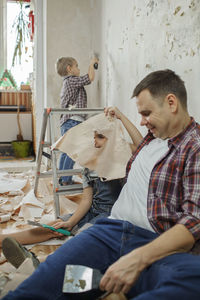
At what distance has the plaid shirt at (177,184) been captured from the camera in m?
1.05

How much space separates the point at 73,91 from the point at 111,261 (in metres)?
2.13

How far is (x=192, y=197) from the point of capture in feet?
3.40

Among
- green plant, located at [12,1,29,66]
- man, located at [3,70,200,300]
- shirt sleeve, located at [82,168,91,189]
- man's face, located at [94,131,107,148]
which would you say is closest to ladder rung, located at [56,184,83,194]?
shirt sleeve, located at [82,168,91,189]

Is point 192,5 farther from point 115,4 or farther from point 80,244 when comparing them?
point 115,4

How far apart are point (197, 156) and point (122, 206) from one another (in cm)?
39

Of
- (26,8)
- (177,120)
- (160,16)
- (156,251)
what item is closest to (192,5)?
(160,16)

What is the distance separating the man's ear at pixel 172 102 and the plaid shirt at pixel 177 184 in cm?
8

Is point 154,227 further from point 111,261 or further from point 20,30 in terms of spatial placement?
point 20,30

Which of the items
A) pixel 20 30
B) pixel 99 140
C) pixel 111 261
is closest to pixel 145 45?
pixel 99 140

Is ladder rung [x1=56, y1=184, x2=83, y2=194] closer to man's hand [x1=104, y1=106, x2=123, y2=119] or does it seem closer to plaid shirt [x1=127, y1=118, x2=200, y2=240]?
man's hand [x1=104, y1=106, x2=123, y2=119]

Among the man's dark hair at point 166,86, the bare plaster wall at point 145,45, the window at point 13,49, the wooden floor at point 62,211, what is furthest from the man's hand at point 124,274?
the window at point 13,49

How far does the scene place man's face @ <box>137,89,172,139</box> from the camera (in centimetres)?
122

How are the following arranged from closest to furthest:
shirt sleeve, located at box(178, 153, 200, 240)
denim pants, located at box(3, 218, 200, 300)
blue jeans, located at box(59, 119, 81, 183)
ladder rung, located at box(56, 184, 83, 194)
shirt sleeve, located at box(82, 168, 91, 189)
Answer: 1. denim pants, located at box(3, 218, 200, 300)
2. shirt sleeve, located at box(178, 153, 200, 240)
3. shirt sleeve, located at box(82, 168, 91, 189)
4. ladder rung, located at box(56, 184, 83, 194)
5. blue jeans, located at box(59, 119, 81, 183)

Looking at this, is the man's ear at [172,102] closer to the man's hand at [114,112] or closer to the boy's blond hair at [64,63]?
the man's hand at [114,112]
